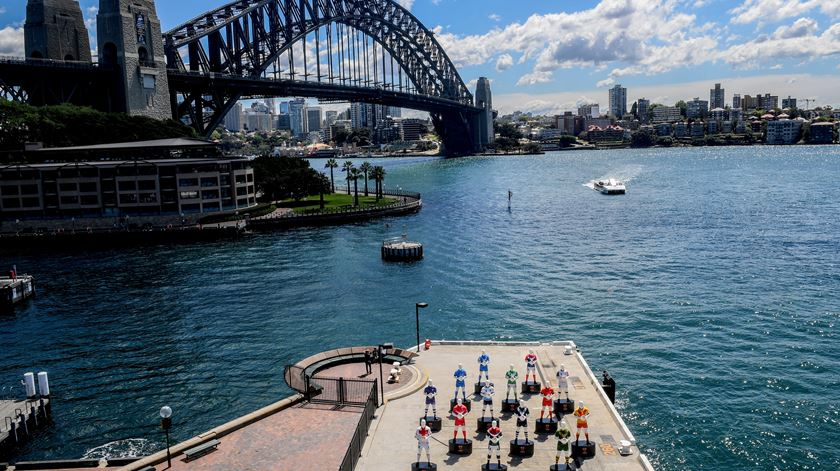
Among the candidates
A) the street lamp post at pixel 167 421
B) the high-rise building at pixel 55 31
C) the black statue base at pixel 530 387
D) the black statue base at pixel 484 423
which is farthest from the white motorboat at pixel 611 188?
the street lamp post at pixel 167 421

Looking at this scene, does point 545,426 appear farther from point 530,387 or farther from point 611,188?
point 611,188

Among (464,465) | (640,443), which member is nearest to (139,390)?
(464,465)

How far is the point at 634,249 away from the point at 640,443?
4349 cm

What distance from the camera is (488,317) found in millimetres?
46031

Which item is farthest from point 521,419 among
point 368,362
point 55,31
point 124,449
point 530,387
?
point 55,31

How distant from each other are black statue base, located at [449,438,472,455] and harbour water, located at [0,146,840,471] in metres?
7.05

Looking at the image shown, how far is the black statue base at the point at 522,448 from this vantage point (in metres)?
22.1

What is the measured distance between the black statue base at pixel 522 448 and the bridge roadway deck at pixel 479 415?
8.8 inches

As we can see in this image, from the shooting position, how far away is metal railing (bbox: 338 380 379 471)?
2069 cm

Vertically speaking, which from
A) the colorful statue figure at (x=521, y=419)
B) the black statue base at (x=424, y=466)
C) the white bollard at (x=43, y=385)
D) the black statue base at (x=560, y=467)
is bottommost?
the white bollard at (x=43, y=385)

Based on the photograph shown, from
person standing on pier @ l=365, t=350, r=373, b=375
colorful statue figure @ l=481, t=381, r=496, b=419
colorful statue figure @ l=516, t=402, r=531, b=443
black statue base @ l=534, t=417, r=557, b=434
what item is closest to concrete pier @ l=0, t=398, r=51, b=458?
person standing on pier @ l=365, t=350, r=373, b=375

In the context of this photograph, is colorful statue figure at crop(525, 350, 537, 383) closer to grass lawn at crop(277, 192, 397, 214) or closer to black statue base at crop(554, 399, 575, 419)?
black statue base at crop(554, 399, 575, 419)

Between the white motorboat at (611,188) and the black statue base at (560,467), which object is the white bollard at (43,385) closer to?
the black statue base at (560,467)

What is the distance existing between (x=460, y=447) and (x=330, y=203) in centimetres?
8759
